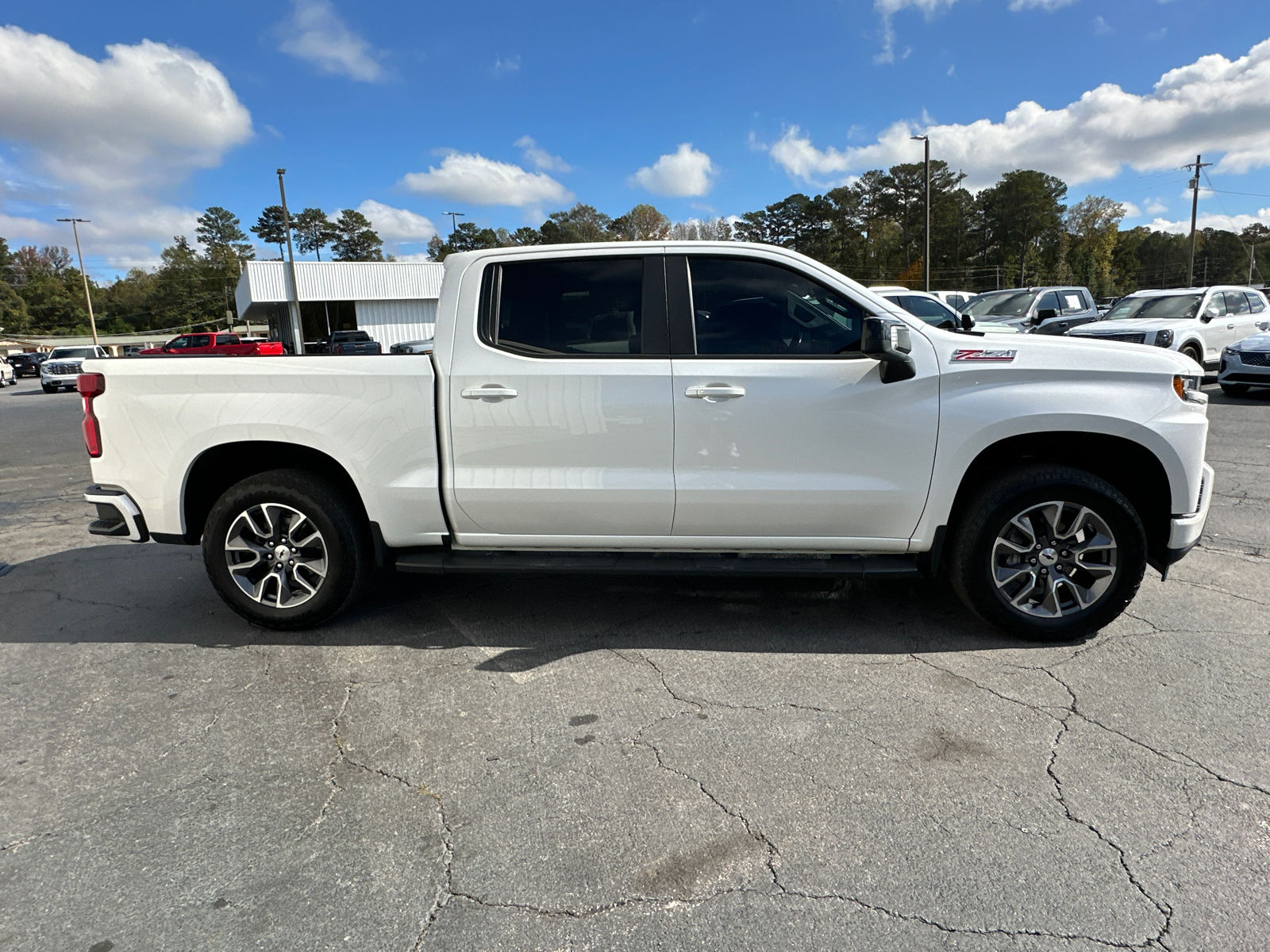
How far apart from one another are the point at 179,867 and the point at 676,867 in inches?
61.7

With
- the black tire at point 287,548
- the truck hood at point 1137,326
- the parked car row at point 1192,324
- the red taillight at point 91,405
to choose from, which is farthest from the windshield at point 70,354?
the truck hood at point 1137,326

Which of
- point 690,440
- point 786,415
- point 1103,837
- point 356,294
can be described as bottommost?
point 1103,837

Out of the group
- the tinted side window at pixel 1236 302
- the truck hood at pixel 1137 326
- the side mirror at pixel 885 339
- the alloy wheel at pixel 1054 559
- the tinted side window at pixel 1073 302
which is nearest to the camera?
the side mirror at pixel 885 339

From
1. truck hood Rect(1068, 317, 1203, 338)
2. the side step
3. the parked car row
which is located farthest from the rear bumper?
truck hood Rect(1068, 317, 1203, 338)

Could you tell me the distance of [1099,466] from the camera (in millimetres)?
4059

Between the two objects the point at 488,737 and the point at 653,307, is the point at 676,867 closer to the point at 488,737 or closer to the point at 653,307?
the point at 488,737

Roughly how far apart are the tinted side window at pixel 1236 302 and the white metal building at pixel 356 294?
35.1 m

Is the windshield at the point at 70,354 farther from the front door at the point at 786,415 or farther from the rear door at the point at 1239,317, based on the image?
the rear door at the point at 1239,317

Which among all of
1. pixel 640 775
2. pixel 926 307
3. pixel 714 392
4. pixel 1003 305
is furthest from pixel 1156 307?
pixel 640 775

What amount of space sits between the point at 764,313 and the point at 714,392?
522 mm

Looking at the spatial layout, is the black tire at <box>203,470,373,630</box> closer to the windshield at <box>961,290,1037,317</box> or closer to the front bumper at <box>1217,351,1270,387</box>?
the front bumper at <box>1217,351,1270,387</box>

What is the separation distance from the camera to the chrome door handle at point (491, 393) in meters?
3.91

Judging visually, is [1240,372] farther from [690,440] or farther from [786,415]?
[690,440]

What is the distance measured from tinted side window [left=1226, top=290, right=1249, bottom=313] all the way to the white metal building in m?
35.1
